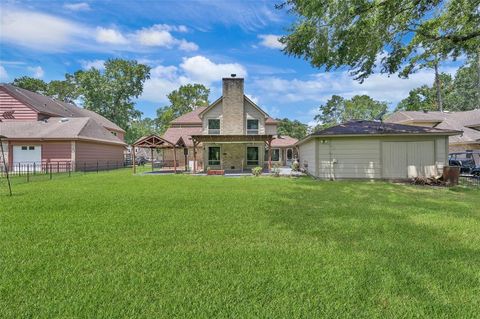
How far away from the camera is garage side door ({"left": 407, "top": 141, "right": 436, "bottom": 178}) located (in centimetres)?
1458

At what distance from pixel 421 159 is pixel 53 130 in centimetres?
2582

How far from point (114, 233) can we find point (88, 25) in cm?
863

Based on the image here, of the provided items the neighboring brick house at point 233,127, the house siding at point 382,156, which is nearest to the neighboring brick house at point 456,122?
the house siding at point 382,156

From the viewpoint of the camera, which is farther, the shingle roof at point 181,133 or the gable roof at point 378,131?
the shingle roof at point 181,133

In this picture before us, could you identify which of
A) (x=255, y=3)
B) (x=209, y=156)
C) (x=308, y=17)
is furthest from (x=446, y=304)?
(x=209, y=156)

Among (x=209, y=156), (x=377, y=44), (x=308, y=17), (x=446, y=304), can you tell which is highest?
(x=308, y=17)

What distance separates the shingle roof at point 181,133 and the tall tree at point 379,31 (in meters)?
16.7

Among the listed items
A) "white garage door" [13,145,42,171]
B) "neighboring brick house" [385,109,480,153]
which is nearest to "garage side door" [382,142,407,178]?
"neighboring brick house" [385,109,480,153]

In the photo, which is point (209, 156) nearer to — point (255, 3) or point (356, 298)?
point (255, 3)

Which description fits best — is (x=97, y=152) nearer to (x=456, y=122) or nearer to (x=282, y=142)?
(x=282, y=142)

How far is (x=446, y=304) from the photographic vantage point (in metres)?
2.80

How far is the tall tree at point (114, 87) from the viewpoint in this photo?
42.7 metres

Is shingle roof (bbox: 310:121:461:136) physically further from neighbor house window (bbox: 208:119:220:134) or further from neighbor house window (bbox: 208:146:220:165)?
neighbor house window (bbox: 208:119:220:134)

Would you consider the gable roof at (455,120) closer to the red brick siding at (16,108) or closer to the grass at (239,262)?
the grass at (239,262)
